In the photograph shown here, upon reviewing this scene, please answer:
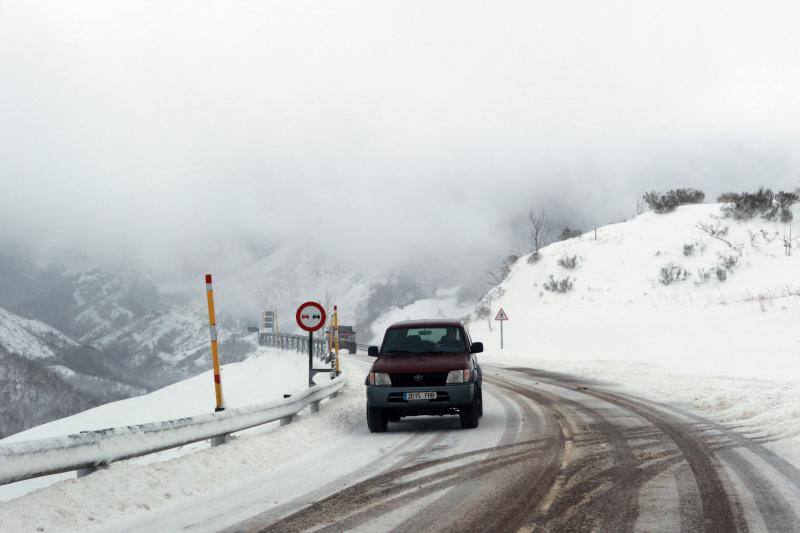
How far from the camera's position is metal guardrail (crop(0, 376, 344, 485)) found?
5.31 meters

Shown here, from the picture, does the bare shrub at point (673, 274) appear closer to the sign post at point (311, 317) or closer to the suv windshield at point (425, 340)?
the sign post at point (311, 317)

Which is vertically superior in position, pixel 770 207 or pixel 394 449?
pixel 770 207

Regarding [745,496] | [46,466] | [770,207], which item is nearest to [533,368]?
[745,496]

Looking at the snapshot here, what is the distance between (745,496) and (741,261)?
138 feet

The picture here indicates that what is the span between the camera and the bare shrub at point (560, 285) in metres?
49.3

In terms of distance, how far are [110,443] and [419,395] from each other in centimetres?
500

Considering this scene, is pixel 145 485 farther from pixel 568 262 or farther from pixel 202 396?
pixel 568 262

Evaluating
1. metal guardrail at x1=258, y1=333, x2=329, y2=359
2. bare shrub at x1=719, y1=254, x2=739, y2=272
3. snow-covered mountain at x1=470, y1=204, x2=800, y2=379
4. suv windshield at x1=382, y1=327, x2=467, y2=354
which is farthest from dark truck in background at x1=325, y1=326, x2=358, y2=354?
suv windshield at x1=382, y1=327, x2=467, y2=354

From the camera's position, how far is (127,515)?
5.58 metres

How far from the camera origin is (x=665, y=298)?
41.7 metres

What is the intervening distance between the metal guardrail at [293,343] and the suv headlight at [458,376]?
24992 millimetres

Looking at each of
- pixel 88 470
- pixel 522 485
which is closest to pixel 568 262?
pixel 522 485

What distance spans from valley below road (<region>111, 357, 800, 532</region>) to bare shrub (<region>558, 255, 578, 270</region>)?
43339 mm

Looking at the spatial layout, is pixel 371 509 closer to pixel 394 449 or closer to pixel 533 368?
pixel 394 449
